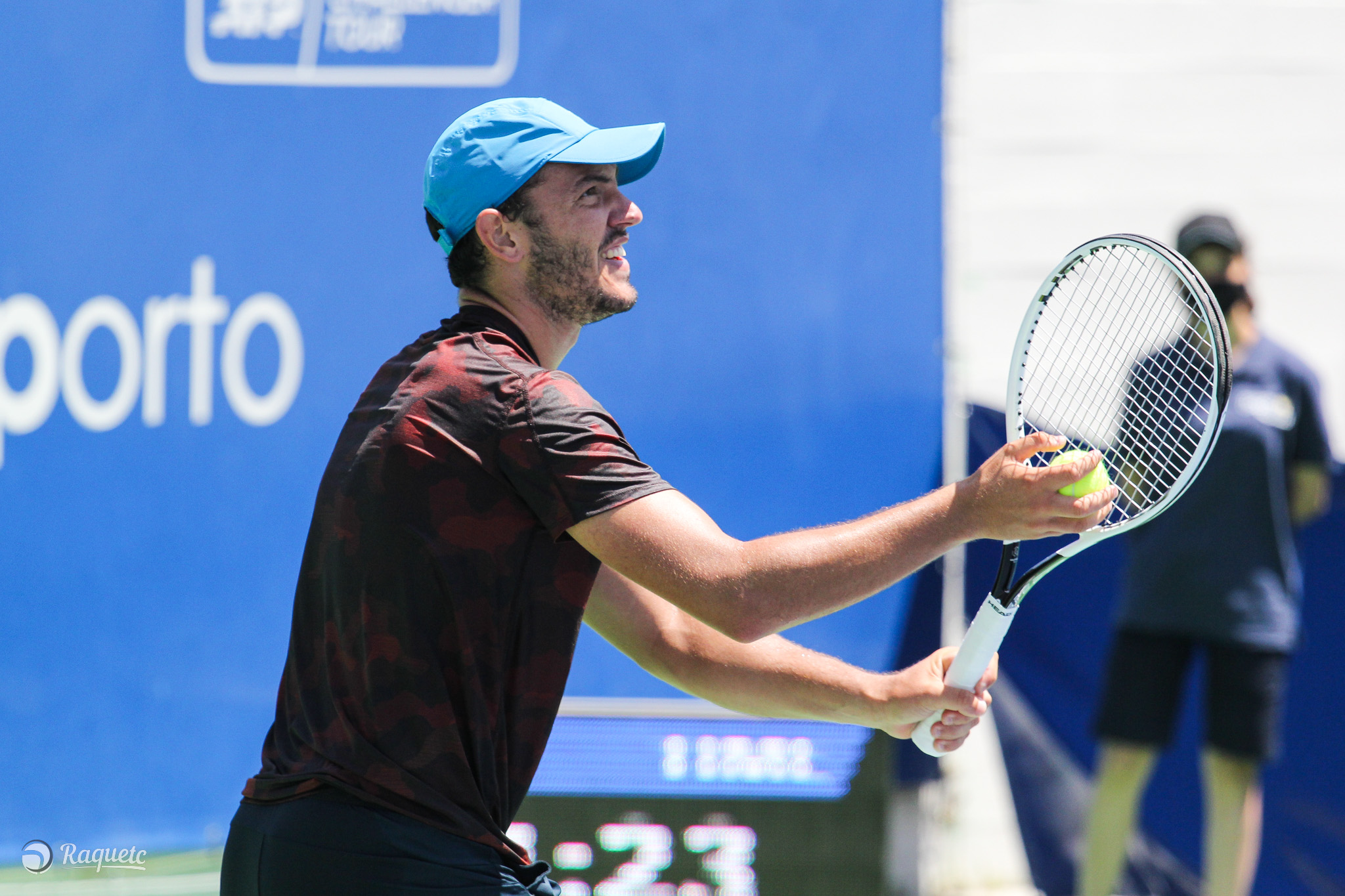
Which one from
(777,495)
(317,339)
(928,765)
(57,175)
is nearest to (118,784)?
(317,339)

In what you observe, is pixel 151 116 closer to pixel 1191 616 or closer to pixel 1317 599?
pixel 1191 616

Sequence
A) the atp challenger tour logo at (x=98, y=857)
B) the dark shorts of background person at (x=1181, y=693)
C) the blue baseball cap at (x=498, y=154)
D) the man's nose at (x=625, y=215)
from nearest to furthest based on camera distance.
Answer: the blue baseball cap at (x=498, y=154)
the man's nose at (x=625, y=215)
the dark shorts of background person at (x=1181, y=693)
the atp challenger tour logo at (x=98, y=857)

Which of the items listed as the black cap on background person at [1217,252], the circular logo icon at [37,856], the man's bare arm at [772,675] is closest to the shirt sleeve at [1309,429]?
the black cap on background person at [1217,252]

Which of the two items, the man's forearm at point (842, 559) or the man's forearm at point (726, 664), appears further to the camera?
the man's forearm at point (726, 664)

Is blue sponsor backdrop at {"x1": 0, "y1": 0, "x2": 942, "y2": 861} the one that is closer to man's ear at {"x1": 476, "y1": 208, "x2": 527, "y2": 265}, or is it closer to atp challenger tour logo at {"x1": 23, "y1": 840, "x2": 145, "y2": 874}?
atp challenger tour logo at {"x1": 23, "y1": 840, "x2": 145, "y2": 874}

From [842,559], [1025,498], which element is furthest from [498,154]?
[1025,498]

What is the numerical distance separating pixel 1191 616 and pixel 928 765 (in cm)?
82

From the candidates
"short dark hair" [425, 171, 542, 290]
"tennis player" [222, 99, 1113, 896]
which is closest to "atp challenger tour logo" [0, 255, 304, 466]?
"short dark hair" [425, 171, 542, 290]

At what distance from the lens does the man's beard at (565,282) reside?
1695mm

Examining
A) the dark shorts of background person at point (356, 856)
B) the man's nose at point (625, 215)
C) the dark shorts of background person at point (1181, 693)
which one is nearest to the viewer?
the dark shorts of background person at point (356, 856)

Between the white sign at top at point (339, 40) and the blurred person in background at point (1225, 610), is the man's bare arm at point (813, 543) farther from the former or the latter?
the white sign at top at point (339, 40)

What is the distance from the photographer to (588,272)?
172cm

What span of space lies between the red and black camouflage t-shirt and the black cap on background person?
2.61 m

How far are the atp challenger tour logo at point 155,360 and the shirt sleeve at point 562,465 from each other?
2.43 meters
